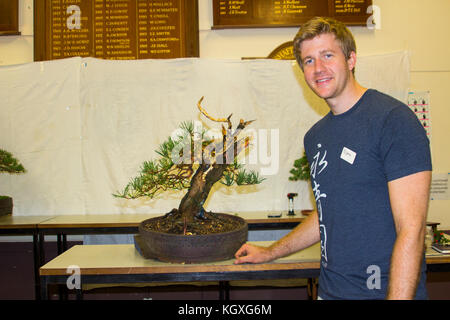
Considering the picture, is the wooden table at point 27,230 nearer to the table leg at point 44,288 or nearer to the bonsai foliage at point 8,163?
the bonsai foliage at point 8,163

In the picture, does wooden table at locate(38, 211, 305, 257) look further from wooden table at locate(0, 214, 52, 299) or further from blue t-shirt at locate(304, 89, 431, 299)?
blue t-shirt at locate(304, 89, 431, 299)

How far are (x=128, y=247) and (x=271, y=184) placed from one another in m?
1.50

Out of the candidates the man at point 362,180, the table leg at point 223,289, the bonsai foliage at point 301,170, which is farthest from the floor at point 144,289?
the man at point 362,180

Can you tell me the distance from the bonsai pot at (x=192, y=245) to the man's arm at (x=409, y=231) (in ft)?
1.78

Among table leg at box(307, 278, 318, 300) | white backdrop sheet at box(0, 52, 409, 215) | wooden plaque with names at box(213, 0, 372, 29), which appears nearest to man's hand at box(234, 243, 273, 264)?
table leg at box(307, 278, 318, 300)

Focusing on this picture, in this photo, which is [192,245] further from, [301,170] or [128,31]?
[128,31]

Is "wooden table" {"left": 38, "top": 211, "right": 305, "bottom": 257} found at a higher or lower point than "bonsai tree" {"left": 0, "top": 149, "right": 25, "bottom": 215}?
lower

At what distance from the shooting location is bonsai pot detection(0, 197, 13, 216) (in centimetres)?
254

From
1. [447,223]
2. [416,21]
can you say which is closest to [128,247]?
[447,223]

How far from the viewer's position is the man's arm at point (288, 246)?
3.97 ft

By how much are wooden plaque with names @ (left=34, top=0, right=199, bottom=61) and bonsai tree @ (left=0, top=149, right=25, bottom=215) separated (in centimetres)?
89

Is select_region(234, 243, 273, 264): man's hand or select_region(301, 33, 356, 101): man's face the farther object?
select_region(234, 243, 273, 264): man's hand

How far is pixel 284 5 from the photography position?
2.88 meters

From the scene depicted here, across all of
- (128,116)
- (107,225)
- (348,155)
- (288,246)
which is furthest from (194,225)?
(128,116)
